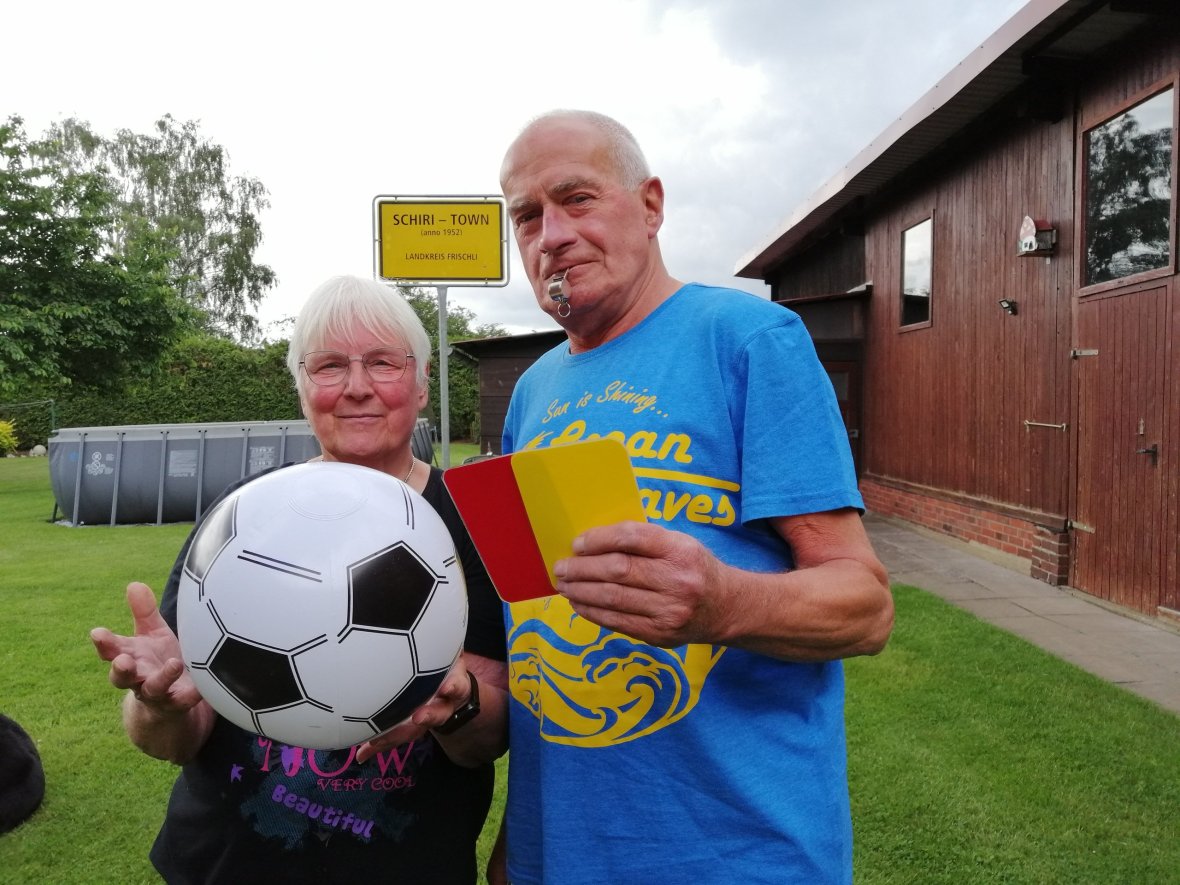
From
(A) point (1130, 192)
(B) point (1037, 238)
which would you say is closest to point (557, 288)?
(A) point (1130, 192)

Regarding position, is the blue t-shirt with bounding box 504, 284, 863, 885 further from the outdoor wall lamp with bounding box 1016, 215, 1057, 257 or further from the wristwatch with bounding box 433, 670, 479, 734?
the outdoor wall lamp with bounding box 1016, 215, 1057, 257

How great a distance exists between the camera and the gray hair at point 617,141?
1.54 m

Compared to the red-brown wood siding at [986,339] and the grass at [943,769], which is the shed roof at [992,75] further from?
the grass at [943,769]

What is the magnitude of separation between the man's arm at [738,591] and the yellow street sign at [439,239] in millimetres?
5210

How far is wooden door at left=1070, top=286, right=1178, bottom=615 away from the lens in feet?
18.4

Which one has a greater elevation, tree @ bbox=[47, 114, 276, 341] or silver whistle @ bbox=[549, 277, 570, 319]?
tree @ bbox=[47, 114, 276, 341]

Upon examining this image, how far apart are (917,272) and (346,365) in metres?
9.32

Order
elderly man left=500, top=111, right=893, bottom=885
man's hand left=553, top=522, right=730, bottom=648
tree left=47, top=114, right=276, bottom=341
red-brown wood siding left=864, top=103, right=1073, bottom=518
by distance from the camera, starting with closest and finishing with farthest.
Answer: man's hand left=553, top=522, right=730, bottom=648
elderly man left=500, top=111, right=893, bottom=885
red-brown wood siding left=864, top=103, right=1073, bottom=518
tree left=47, top=114, right=276, bottom=341

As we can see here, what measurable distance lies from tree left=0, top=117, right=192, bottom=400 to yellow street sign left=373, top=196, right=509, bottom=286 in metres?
12.0

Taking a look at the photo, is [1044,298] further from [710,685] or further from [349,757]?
[349,757]

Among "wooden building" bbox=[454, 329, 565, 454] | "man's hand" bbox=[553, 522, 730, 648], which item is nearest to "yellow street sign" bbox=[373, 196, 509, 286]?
"man's hand" bbox=[553, 522, 730, 648]

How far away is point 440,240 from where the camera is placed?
20.0 ft

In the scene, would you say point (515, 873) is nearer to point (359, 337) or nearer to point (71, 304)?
point (359, 337)

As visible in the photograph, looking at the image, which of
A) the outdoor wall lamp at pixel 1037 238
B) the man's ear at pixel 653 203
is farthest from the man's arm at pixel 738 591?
the outdoor wall lamp at pixel 1037 238
